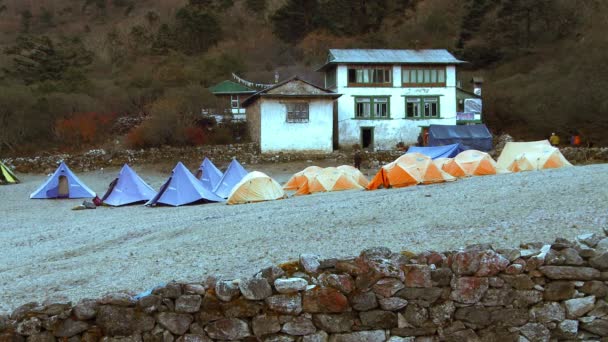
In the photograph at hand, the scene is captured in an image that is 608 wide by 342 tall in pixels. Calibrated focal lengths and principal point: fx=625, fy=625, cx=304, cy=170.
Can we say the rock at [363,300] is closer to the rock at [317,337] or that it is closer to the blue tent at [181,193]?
the rock at [317,337]

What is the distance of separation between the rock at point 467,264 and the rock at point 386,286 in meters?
0.61

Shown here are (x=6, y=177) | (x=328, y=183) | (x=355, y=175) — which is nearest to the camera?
(x=328, y=183)

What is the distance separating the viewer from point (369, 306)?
6410 millimetres

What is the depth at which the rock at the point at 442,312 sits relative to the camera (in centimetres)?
645

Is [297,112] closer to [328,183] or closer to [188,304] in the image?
[328,183]

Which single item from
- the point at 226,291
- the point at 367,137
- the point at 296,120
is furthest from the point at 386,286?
the point at 367,137

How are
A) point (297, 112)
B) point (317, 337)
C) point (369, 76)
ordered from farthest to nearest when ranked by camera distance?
point (369, 76)
point (297, 112)
point (317, 337)

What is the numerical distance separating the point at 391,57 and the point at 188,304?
42577 millimetres

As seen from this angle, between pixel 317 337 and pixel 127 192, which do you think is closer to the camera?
pixel 317 337

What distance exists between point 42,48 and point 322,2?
1469 inches

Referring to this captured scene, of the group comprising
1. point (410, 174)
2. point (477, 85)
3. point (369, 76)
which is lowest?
point (410, 174)

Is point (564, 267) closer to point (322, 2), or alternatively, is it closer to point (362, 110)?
point (362, 110)

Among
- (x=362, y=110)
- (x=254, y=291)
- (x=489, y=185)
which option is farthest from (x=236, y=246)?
(x=362, y=110)

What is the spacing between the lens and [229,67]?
7362 centimetres
